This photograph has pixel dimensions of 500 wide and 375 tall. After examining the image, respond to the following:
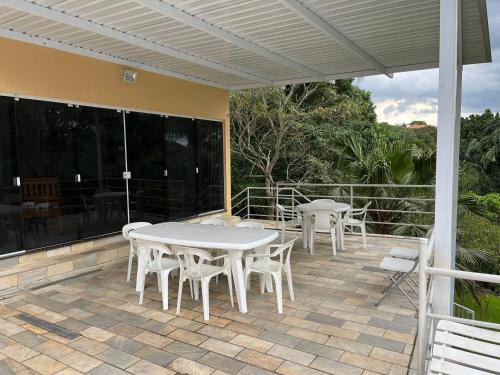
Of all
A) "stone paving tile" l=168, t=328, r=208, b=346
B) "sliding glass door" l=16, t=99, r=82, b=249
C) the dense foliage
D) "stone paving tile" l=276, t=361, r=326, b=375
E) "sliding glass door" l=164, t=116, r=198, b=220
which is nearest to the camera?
"stone paving tile" l=276, t=361, r=326, b=375

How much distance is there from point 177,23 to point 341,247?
3.89 metres

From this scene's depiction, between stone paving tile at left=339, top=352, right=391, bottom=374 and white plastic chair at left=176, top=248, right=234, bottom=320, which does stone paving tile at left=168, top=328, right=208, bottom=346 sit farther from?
stone paving tile at left=339, top=352, right=391, bottom=374

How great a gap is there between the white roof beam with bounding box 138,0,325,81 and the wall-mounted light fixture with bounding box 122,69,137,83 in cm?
187

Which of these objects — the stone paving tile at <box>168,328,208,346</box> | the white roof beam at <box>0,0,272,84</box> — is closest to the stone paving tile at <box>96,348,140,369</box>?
the stone paving tile at <box>168,328,208,346</box>

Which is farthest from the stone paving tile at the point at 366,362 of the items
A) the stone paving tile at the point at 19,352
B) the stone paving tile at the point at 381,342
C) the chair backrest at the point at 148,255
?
the stone paving tile at the point at 19,352

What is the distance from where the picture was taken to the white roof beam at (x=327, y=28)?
3592 mm

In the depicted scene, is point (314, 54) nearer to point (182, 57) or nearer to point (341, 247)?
point (182, 57)

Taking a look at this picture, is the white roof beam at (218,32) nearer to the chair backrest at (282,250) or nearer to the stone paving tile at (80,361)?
the chair backrest at (282,250)

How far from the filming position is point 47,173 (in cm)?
474

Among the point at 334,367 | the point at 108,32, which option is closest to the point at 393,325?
the point at 334,367

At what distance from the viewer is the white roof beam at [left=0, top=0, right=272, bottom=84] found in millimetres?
3459

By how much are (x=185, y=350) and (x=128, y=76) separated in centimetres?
421

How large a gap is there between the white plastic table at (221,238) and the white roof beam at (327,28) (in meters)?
2.18

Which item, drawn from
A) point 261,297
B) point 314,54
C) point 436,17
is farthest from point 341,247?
point 436,17
